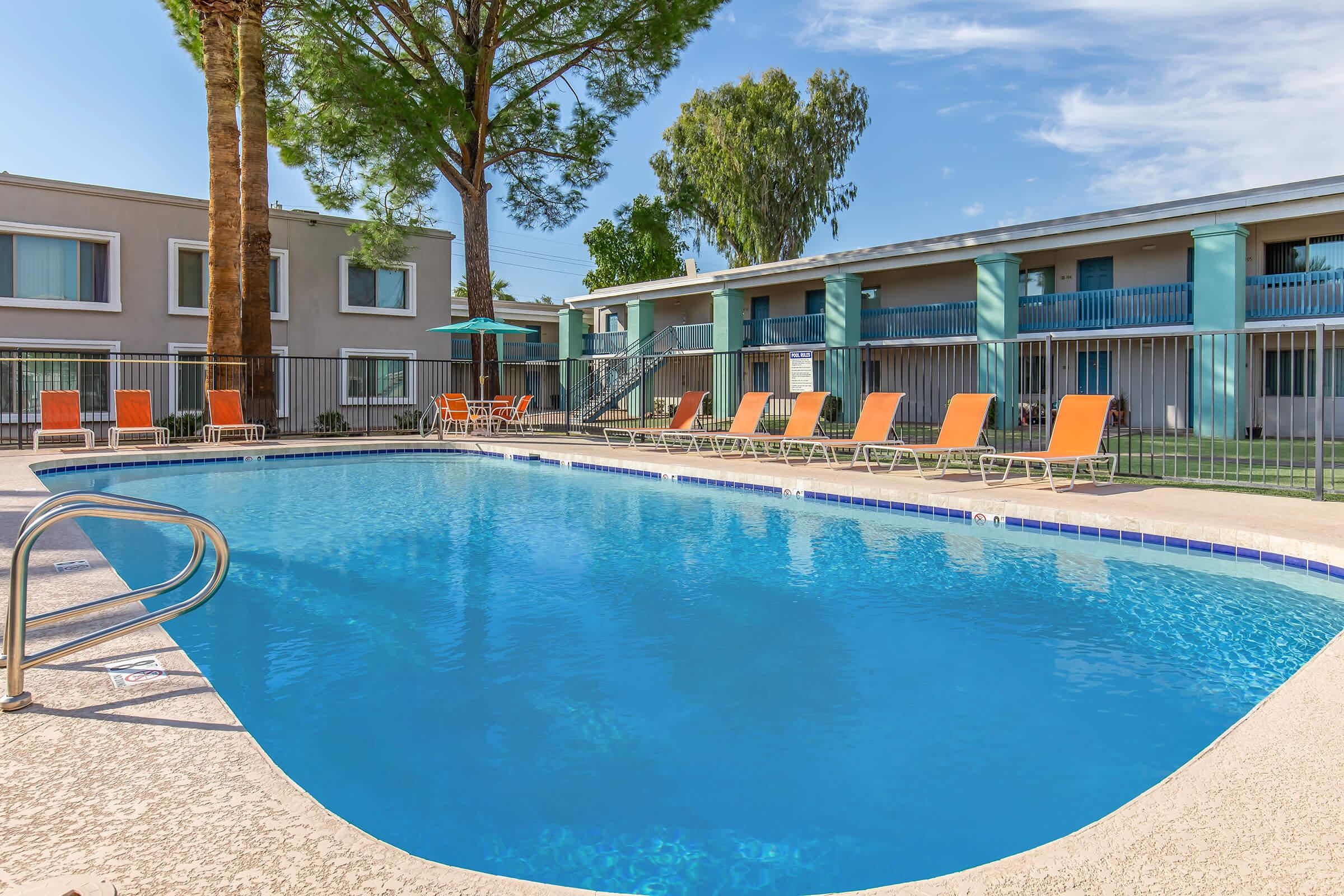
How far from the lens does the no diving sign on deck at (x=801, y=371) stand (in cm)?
1340

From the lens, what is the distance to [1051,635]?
429 cm

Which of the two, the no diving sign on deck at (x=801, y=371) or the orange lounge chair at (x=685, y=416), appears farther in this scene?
the no diving sign on deck at (x=801, y=371)

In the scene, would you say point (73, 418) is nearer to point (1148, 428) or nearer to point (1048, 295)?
point (1048, 295)

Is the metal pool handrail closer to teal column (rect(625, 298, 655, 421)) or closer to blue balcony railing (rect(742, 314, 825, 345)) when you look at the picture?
blue balcony railing (rect(742, 314, 825, 345))

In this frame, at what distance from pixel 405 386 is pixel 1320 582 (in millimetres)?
20483

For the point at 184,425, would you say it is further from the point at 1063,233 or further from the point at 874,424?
the point at 1063,233

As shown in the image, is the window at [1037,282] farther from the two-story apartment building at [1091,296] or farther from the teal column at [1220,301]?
the teal column at [1220,301]

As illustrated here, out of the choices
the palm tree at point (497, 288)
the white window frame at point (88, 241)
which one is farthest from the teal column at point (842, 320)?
the palm tree at point (497, 288)

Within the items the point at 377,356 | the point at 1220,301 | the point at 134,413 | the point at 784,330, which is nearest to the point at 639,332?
the point at 784,330

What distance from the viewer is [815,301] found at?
1055 inches

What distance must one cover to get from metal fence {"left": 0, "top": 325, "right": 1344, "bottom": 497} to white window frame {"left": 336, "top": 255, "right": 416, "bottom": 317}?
128 cm

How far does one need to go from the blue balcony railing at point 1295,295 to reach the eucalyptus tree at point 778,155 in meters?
17.9

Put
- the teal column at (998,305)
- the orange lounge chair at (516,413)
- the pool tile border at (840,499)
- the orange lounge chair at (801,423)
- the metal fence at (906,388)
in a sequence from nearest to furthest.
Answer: the pool tile border at (840,499), the orange lounge chair at (801,423), the metal fence at (906,388), the orange lounge chair at (516,413), the teal column at (998,305)

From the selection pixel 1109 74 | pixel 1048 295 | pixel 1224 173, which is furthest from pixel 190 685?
pixel 1109 74
